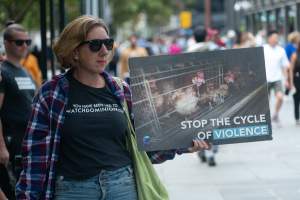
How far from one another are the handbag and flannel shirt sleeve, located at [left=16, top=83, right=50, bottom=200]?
15.7 inches

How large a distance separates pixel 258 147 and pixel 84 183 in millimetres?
9842

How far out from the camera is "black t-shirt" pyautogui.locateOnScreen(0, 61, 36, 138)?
6746 mm

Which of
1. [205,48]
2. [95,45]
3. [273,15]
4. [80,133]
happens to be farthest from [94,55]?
[273,15]

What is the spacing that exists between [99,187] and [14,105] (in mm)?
2744

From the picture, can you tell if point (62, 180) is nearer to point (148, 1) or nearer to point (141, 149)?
point (141, 149)

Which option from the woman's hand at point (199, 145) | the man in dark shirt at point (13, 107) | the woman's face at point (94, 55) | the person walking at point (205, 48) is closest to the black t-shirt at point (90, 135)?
the woman's face at point (94, 55)

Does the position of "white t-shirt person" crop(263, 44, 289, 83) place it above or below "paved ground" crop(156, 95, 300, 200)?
above

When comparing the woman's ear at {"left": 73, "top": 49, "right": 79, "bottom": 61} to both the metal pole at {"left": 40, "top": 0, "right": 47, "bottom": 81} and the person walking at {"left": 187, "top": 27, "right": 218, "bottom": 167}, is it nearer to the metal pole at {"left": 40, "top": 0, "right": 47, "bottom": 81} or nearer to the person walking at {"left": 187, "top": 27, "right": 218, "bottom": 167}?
the metal pole at {"left": 40, "top": 0, "right": 47, "bottom": 81}

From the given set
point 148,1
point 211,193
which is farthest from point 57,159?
point 148,1

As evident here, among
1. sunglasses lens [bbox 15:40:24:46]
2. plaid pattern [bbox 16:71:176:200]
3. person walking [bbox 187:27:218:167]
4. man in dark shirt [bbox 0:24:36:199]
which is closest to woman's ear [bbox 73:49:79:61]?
plaid pattern [bbox 16:71:176:200]

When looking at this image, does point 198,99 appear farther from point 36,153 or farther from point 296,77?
point 296,77

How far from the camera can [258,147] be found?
45.3 ft

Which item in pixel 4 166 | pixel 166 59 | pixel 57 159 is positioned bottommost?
pixel 4 166

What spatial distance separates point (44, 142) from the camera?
4297 mm
